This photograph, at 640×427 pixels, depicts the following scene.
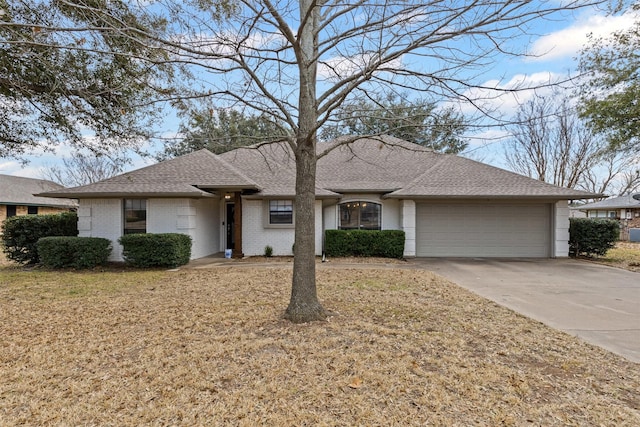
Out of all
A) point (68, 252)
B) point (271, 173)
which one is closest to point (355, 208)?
point (271, 173)

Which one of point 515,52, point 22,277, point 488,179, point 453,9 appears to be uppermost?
point 453,9

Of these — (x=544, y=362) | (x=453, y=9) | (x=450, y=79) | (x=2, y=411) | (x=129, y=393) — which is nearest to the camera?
(x=2, y=411)

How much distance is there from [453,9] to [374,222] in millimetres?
9704

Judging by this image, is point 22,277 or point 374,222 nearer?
point 22,277

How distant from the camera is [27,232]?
10594 millimetres

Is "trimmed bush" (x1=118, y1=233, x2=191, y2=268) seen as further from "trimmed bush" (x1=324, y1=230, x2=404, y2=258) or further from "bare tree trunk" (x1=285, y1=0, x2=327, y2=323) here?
"bare tree trunk" (x1=285, y1=0, x2=327, y2=323)

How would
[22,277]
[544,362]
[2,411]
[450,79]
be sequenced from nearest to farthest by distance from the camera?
[2,411]
[544,362]
[450,79]
[22,277]

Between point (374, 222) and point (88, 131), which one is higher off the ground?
point (88, 131)

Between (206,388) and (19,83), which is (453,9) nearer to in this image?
(206,388)

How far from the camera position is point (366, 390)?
10.0ft

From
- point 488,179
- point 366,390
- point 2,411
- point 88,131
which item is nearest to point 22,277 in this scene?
point 88,131

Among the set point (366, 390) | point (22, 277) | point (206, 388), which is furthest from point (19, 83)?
point (366, 390)

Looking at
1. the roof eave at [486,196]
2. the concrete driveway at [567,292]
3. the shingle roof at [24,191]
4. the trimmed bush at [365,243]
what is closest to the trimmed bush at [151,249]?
the trimmed bush at [365,243]

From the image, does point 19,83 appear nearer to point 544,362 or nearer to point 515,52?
point 515,52
